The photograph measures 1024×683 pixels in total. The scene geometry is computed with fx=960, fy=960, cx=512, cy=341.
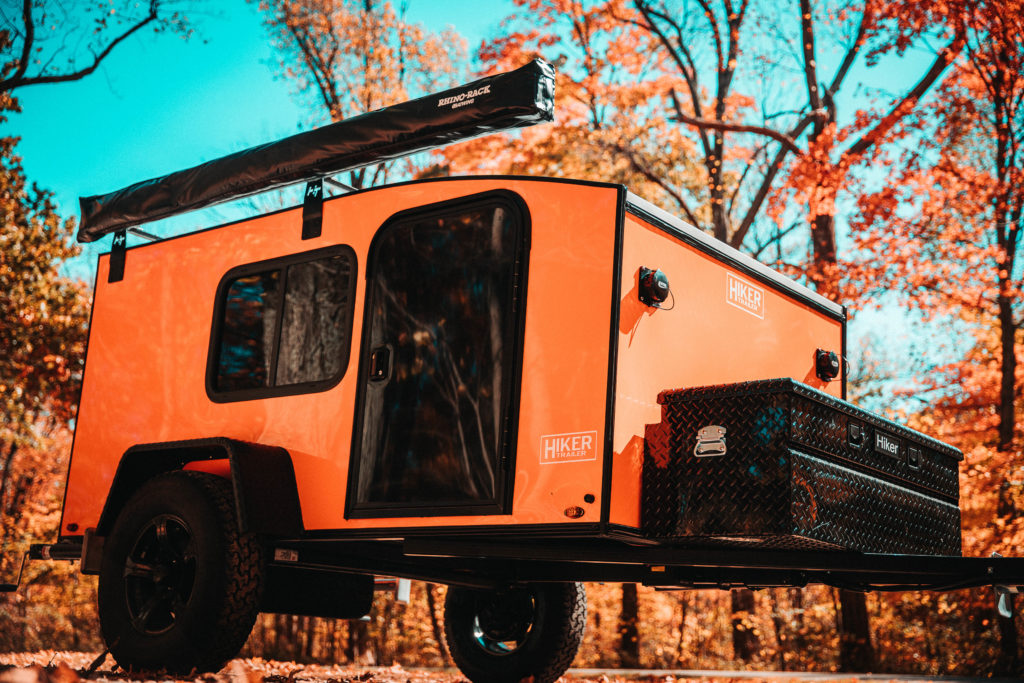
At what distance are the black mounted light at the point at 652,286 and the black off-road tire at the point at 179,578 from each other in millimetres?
2257

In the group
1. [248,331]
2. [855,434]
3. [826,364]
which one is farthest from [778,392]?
[248,331]

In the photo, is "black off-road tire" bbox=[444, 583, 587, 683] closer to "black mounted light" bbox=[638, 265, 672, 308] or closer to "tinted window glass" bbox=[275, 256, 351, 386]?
"tinted window glass" bbox=[275, 256, 351, 386]

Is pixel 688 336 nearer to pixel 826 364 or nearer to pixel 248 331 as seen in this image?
pixel 826 364

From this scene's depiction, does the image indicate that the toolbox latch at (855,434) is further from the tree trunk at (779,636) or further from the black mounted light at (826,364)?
the tree trunk at (779,636)

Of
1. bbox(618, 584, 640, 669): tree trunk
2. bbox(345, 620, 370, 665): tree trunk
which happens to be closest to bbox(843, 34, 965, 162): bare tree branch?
bbox(618, 584, 640, 669): tree trunk

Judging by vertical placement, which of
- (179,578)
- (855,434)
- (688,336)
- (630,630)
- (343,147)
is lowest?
(630,630)

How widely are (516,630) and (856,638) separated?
7134mm

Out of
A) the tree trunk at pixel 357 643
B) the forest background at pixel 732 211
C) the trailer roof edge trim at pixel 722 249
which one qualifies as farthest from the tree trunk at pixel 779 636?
the trailer roof edge trim at pixel 722 249

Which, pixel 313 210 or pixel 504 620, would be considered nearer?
pixel 313 210

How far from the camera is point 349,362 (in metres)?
4.79

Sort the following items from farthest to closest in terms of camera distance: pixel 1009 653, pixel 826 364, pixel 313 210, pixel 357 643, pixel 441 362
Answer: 1. pixel 357 643
2. pixel 1009 653
3. pixel 826 364
4. pixel 313 210
5. pixel 441 362

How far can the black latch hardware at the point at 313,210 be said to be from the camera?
5156 millimetres

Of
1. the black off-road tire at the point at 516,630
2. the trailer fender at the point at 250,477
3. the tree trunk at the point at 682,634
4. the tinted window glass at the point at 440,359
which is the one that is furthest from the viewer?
the tree trunk at the point at 682,634

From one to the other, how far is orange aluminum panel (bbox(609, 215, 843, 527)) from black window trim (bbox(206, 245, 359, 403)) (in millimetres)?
1524
